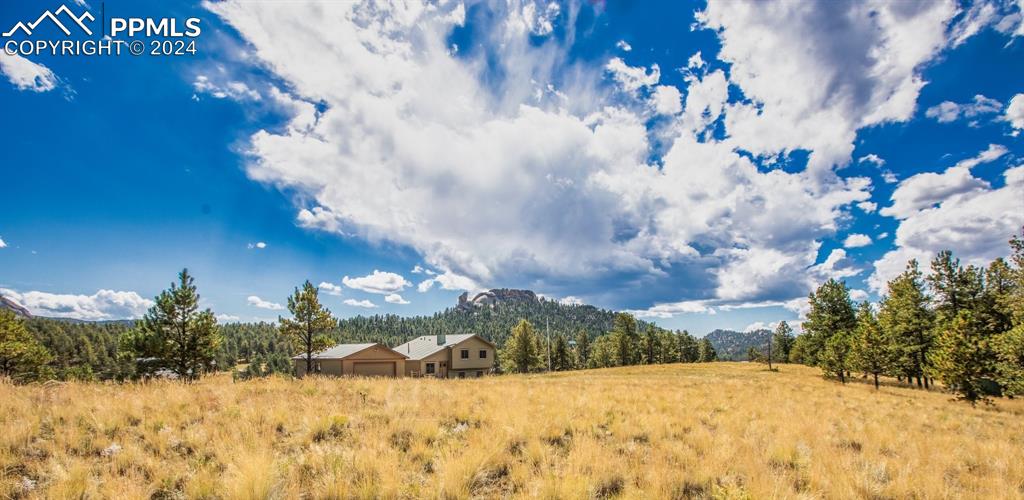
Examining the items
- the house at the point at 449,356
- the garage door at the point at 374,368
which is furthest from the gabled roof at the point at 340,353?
the house at the point at 449,356

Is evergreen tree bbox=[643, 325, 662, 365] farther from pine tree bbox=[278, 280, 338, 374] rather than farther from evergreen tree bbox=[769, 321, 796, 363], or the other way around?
pine tree bbox=[278, 280, 338, 374]

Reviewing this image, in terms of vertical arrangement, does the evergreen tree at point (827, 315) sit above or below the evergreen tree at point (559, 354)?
above

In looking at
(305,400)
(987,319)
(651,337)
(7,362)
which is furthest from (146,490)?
(651,337)

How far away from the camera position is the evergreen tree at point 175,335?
3694 centimetres

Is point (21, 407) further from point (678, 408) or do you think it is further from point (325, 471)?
point (678, 408)

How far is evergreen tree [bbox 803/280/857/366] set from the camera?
195 feet

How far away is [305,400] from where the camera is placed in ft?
31.0

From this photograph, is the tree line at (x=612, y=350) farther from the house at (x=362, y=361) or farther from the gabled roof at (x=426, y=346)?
the house at (x=362, y=361)

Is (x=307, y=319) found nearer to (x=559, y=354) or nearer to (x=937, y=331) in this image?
(x=937, y=331)

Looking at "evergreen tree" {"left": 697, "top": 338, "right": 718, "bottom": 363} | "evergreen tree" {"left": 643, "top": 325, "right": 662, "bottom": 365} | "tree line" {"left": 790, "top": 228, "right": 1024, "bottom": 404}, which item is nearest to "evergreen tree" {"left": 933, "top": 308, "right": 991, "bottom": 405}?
"tree line" {"left": 790, "top": 228, "right": 1024, "bottom": 404}

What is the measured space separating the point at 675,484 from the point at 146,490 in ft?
22.7

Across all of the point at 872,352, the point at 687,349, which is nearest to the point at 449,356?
the point at 872,352

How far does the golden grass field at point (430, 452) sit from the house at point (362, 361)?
3890cm

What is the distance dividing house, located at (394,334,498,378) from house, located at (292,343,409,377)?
1994 millimetres
